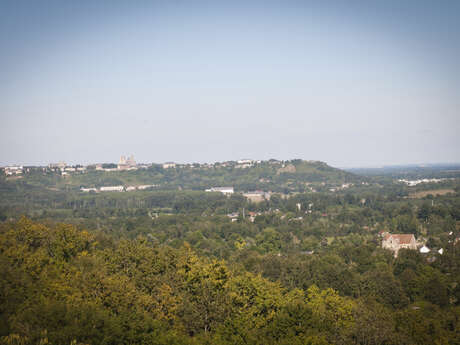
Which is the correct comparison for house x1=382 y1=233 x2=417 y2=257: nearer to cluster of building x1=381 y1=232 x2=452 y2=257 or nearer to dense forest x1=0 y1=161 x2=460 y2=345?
cluster of building x1=381 y1=232 x2=452 y2=257

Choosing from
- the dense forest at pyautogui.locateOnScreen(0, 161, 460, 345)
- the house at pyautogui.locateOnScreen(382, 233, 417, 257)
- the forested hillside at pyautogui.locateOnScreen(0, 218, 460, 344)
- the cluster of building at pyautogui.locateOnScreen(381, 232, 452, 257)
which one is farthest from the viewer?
the house at pyautogui.locateOnScreen(382, 233, 417, 257)

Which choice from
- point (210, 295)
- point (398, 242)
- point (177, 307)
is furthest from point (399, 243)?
point (177, 307)

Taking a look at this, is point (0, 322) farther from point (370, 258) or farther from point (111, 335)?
point (370, 258)

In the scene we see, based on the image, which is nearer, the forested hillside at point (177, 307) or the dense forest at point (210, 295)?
the forested hillside at point (177, 307)

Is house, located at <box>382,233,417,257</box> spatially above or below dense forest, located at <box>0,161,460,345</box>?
below

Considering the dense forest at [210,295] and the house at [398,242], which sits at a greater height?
the dense forest at [210,295]

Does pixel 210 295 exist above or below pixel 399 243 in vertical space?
above

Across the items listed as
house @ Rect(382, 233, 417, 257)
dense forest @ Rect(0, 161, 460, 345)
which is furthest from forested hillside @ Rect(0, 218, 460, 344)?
house @ Rect(382, 233, 417, 257)

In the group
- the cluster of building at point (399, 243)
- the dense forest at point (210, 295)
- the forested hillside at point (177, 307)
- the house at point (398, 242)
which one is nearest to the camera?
the forested hillside at point (177, 307)

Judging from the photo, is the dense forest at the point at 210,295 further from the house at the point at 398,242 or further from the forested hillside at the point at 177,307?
the house at the point at 398,242

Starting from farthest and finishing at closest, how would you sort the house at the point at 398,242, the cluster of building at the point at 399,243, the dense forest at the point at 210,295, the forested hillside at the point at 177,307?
1. the house at the point at 398,242
2. the cluster of building at the point at 399,243
3. the dense forest at the point at 210,295
4. the forested hillside at the point at 177,307

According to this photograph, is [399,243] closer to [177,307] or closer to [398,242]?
[398,242]

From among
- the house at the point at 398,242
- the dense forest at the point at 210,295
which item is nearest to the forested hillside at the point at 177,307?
the dense forest at the point at 210,295
